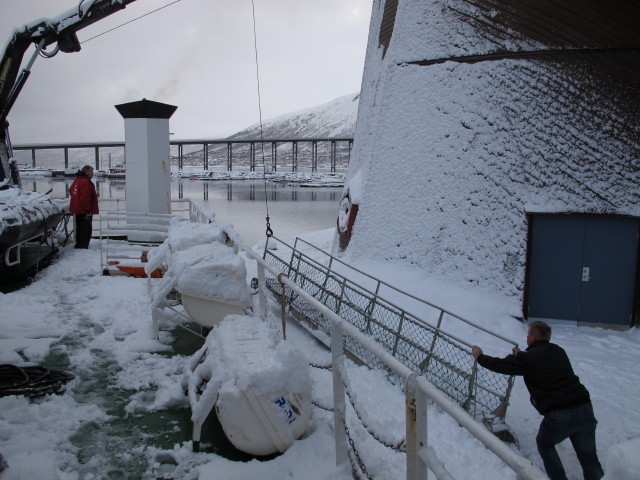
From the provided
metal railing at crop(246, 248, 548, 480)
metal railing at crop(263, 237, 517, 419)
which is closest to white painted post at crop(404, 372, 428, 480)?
metal railing at crop(246, 248, 548, 480)

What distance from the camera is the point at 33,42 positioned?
11602 millimetres

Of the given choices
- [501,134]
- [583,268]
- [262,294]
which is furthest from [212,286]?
[583,268]

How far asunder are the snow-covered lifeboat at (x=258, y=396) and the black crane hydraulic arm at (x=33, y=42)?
10.2 metres

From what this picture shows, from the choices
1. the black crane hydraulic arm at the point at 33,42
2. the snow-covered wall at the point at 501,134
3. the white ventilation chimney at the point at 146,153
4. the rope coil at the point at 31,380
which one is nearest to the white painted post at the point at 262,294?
the rope coil at the point at 31,380

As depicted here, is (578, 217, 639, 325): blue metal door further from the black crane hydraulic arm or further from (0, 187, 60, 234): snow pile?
the black crane hydraulic arm

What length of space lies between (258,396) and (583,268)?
22.1ft

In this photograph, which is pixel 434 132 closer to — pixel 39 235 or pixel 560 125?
pixel 560 125

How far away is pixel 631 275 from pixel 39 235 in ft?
30.1

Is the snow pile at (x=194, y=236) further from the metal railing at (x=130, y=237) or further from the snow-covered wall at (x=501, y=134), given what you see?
the snow-covered wall at (x=501, y=134)

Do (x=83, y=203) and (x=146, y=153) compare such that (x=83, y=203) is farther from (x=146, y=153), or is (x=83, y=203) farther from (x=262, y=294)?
(x=262, y=294)

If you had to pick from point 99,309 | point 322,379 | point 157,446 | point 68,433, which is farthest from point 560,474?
point 99,309

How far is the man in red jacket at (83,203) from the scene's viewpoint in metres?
8.99

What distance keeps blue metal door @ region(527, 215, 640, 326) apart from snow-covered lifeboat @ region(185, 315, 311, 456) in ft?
19.7

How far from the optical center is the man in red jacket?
354 inches
